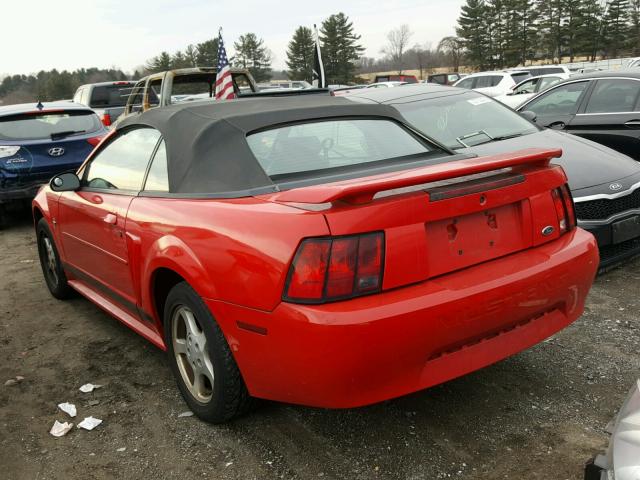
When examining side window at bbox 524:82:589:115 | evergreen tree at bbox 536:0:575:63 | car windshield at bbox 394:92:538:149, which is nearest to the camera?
car windshield at bbox 394:92:538:149

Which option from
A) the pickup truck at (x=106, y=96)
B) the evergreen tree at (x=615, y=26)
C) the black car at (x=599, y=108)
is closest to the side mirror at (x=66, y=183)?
the black car at (x=599, y=108)

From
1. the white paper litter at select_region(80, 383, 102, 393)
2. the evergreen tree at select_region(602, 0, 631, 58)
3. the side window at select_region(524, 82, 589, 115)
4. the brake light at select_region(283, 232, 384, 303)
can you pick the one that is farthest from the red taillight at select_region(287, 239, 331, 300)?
the evergreen tree at select_region(602, 0, 631, 58)

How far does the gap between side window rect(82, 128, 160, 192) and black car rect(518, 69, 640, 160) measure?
4.83 metres

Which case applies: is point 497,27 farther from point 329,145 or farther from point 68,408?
point 68,408

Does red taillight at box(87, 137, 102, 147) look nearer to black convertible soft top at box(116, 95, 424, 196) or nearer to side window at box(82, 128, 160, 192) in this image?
side window at box(82, 128, 160, 192)

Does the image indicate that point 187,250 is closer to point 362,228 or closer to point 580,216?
point 362,228

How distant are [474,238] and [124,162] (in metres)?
2.25

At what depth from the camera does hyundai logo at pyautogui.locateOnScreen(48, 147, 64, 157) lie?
8.14 metres

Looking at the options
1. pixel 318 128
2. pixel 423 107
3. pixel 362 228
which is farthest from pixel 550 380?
pixel 423 107

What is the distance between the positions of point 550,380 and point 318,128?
183cm

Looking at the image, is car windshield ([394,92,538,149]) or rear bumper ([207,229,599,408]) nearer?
rear bumper ([207,229,599,408])

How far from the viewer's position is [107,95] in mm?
16609

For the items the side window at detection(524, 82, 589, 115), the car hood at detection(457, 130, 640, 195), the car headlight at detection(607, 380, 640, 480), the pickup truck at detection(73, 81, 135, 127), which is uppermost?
the pickup truck at detection(73, 81, 135, 127)

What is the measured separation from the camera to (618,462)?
1596mm
